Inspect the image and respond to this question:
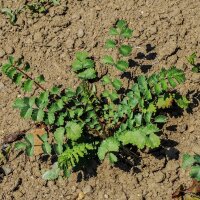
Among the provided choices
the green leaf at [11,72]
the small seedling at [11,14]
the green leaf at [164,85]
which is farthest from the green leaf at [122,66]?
the small seedling at [11,14]

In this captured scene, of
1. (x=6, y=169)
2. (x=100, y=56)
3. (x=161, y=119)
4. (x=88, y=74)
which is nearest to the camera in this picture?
(x=161, y=119)

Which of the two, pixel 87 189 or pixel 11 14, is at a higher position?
pixel 11 14

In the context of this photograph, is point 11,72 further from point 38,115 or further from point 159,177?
point 159,177

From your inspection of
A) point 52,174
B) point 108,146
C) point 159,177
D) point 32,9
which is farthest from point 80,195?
point 32,9

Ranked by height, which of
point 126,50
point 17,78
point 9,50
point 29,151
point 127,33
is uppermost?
point 127,33

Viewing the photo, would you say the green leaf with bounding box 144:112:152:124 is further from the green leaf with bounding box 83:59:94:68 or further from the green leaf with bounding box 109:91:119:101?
the green leaf with bounding box 83:59:94:68

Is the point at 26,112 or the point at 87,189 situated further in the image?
the point at 87,189

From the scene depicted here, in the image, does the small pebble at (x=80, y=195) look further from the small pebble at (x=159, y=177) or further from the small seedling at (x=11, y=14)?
the small seedling at (x=11, y=14)
